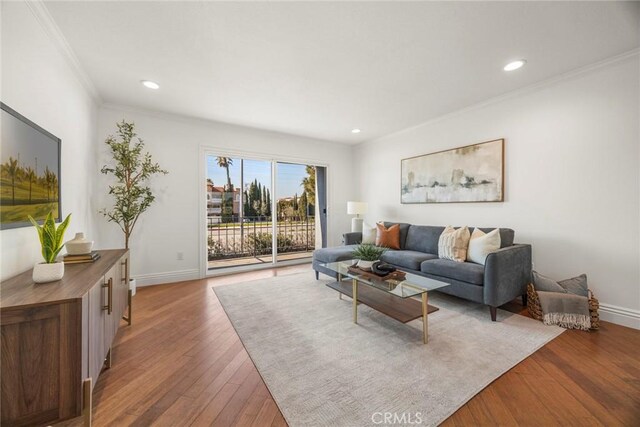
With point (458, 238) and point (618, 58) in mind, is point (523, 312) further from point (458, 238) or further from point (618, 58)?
point (618, 58)

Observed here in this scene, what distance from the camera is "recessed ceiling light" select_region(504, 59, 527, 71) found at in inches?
97.3

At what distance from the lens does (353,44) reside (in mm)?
Answer: 2188

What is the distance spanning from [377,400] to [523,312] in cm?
222

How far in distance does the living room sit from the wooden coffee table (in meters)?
0.03

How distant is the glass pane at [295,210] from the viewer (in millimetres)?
5121

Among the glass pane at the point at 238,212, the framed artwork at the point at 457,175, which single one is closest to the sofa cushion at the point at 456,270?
the framed artwork at the point at 457,175

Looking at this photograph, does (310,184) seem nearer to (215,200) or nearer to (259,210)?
(259,210)

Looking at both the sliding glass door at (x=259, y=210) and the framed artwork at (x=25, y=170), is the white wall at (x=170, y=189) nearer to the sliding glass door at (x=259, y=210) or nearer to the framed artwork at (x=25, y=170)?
the sliding glass door at (x=259, y=210)

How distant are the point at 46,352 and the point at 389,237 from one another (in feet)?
12.6

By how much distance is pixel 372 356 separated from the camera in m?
1.93

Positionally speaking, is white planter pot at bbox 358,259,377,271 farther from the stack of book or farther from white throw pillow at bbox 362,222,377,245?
the stack of book

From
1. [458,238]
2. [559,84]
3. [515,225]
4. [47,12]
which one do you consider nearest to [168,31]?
[47,12]

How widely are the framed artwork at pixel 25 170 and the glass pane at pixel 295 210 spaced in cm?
332

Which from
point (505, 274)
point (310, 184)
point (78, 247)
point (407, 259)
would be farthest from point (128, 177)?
point (505, 274)
